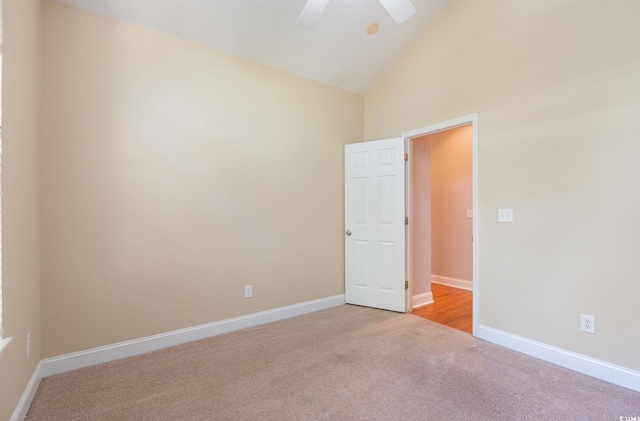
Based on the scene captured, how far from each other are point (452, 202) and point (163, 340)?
4.41m

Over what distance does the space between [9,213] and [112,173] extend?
90 cm

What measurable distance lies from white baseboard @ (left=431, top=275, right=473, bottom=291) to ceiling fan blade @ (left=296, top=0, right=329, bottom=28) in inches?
170

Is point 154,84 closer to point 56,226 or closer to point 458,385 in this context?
point 56,226

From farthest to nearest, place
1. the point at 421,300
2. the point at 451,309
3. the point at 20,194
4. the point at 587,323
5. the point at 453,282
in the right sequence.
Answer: the point at 453,282
the point at 421,300
the point at 451,309
the point at 587,323
the point at 20,194

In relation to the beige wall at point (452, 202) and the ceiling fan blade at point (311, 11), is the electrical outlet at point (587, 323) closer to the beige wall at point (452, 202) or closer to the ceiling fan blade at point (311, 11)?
the beige wall at point (452, 202)

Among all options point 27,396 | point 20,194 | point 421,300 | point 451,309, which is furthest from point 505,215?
point 27,396

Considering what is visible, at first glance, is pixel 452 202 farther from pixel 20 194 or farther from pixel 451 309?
pixel 20 194

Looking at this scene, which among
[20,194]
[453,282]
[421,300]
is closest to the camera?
[20,194]

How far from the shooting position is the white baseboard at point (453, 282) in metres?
4.67

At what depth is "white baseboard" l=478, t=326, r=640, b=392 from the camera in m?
1.95

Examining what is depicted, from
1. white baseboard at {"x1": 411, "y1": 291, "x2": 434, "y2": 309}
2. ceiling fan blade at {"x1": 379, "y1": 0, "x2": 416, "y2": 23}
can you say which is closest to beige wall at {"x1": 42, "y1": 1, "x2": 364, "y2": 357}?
white baseboard at {"x1": 411, "y1": 291, "x2": 434, "y2": 309}

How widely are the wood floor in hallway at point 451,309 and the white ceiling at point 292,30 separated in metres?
3.02

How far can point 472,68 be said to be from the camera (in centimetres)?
285

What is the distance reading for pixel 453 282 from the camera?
15.9 feet
